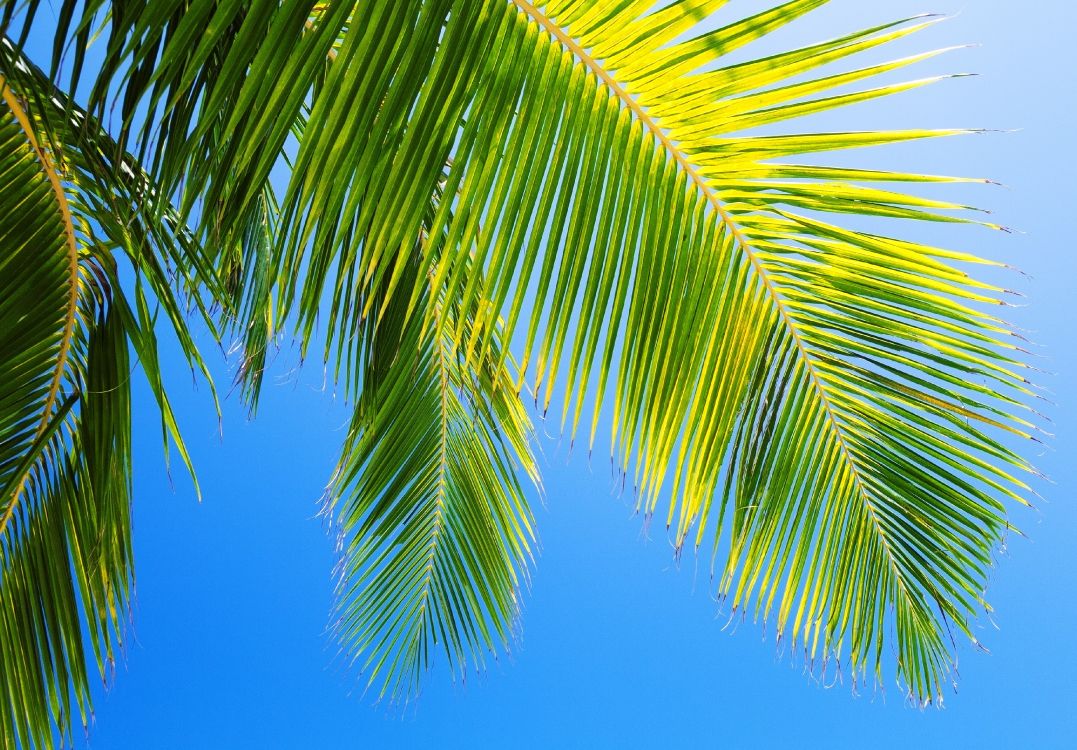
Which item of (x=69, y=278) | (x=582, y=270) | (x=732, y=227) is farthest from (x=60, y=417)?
(x=732, y=227)

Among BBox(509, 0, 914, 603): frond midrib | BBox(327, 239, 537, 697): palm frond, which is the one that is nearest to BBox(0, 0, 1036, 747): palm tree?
BBox(509, 0, 914, 603): frond midrib

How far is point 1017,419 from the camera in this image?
1.17 metres

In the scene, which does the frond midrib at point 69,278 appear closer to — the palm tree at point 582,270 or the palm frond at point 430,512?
the palm tree at point 582,270

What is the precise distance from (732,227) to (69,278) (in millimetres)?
1221

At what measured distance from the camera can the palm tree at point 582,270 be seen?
930 mm

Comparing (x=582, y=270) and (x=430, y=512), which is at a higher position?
(x=582, y=270)

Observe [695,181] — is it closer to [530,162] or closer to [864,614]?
[530,162]

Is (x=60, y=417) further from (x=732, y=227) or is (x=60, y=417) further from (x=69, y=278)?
(x=732, y=227)

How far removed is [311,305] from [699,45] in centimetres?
61

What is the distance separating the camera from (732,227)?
3.68 ft

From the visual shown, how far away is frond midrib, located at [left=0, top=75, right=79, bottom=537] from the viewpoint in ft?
4.78

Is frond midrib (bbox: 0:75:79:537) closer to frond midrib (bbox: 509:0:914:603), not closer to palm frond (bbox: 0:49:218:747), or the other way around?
palm frond (bbox: 0:49:218:747)

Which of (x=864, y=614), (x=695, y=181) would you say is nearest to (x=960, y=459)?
(x=864, y=614)

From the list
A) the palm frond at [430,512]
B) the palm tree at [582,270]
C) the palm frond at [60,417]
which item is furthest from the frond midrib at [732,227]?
the palm frond at [430,512]
